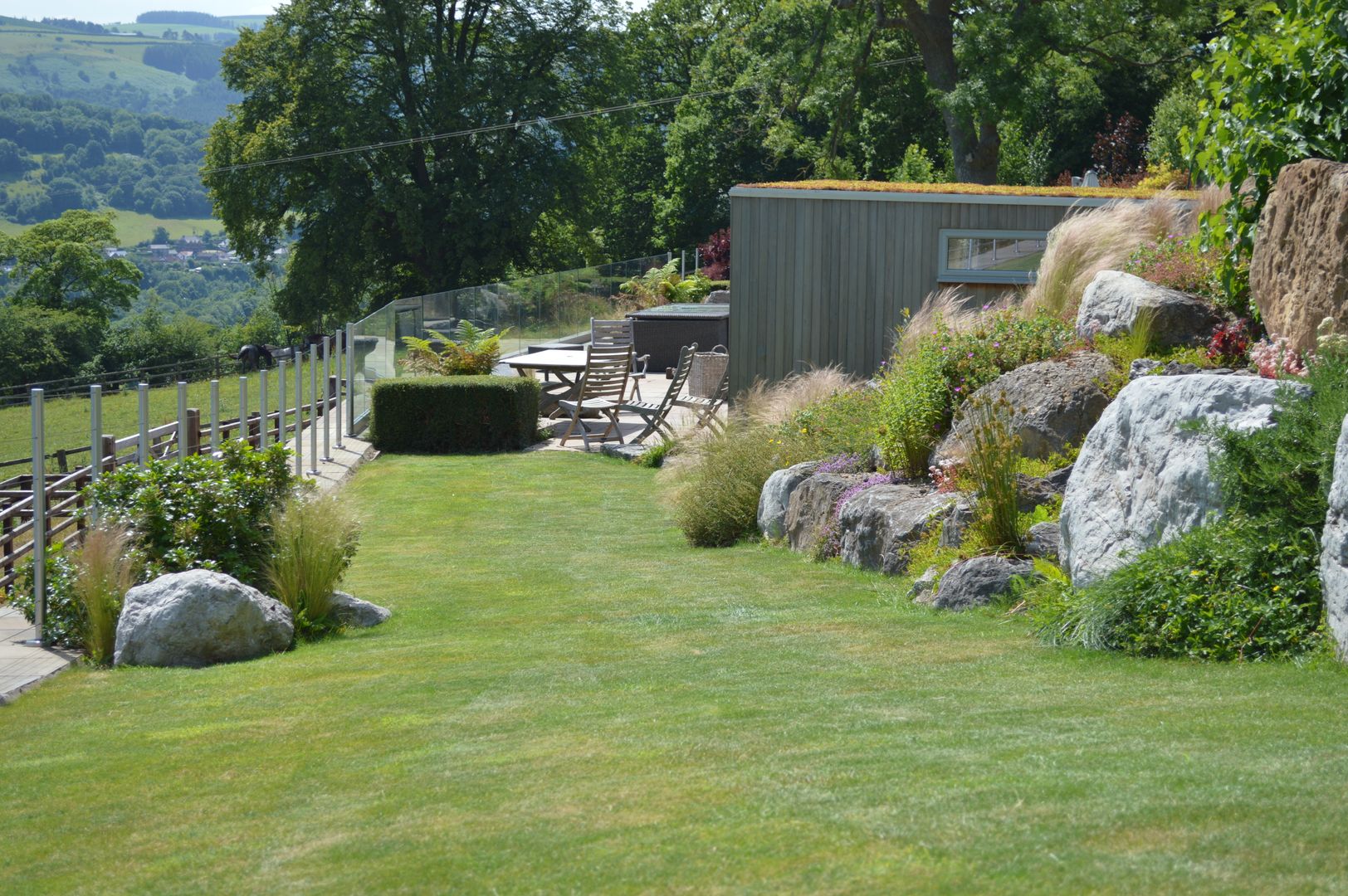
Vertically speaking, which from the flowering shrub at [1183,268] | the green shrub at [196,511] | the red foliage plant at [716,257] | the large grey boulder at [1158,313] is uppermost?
the red foliage plant at [716,257]

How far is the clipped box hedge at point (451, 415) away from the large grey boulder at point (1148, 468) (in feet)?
36.7

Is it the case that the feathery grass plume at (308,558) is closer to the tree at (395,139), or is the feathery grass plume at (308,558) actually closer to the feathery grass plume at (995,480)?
the feathery grass plume at (995,480)

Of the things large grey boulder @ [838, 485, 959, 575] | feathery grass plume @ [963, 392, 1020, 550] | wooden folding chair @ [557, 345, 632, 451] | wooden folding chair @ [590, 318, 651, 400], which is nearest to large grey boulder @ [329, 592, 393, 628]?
large grey boulder @ [838, 485, 959, 575]

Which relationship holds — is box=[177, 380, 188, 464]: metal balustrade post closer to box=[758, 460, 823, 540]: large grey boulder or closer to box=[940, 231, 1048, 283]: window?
box=[758, 460, 823, 540]: large grey boulder

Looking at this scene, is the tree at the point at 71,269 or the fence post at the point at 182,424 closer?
the fence post at the point at 182,424

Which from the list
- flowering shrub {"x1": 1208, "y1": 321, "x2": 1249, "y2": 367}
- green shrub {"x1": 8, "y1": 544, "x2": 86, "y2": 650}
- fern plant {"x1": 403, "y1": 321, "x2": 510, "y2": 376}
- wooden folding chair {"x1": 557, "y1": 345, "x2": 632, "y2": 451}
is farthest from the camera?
fern plant {"x1": 403, "y1": 321, "x2": 510, "y2": 376}

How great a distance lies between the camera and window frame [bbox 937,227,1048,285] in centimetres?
1473

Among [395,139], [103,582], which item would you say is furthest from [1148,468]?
[395,139]

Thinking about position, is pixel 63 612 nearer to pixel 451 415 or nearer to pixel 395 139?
pixel 451 415

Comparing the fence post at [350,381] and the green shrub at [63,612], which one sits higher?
the fence post at [350,381]

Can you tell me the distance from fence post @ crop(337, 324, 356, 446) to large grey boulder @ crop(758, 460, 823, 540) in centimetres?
901

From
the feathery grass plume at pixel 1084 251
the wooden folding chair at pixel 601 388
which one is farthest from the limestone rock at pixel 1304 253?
the wooden folding chair at pixel 601 388

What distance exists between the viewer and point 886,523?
822cm

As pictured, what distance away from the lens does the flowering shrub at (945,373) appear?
909 cm
